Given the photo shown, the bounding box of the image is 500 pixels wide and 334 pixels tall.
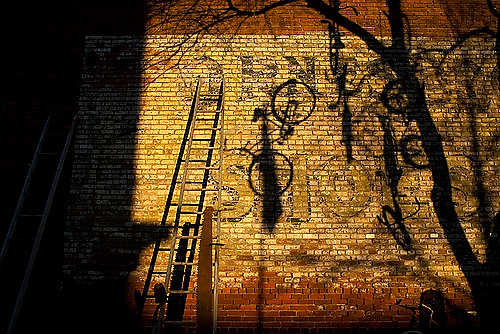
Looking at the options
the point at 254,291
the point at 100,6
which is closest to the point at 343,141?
the point at 254,291

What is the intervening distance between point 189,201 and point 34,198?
7.31 feet

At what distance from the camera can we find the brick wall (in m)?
4.71

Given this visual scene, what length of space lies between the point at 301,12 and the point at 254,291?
4265 mm

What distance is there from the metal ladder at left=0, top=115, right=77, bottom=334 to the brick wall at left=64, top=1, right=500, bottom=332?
1.14ft

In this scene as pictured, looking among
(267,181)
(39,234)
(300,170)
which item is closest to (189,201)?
(267,181)

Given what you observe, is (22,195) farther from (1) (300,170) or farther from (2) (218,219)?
(1) (300,170)

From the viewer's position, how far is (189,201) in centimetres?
494

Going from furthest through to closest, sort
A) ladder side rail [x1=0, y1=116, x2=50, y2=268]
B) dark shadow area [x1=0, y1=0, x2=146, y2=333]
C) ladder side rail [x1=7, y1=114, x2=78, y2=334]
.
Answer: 1. dark shadow area [x1=0, y1=0, x2=146, y2=333]
2. ladder side rail [x1=0, y1=116, x2=50, y2=268]
3. ladder side rail [x1=7, y1=114, x2=78, y2=334]

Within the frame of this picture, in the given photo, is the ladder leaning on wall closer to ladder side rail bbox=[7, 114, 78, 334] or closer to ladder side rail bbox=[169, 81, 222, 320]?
ladder side rail bbox=[169, 81, 222, 320]

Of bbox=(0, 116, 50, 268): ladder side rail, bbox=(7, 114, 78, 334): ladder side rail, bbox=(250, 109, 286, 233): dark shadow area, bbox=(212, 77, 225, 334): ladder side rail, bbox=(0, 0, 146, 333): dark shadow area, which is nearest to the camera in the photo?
bbox=(7, 114, 78, 334): ladder side rail

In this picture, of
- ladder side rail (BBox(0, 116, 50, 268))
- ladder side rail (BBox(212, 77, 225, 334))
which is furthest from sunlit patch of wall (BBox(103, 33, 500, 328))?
ladder side rail (BBox(0, 116, 50, 268))

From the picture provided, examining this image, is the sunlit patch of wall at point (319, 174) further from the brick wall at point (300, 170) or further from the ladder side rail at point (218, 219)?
the ladder side rail at point (218, 219)

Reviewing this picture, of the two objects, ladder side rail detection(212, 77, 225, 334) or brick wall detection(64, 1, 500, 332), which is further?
brick wall detection(64, 1, 500, 332)

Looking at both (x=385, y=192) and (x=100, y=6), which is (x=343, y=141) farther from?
(x=100, y=6)
